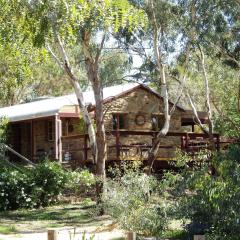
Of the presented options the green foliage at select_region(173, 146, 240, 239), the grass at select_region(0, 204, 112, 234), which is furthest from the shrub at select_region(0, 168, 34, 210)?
the green foliage at select_region(173, 146, 240, 239)

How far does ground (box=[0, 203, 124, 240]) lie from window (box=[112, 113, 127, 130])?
9219 millimetres

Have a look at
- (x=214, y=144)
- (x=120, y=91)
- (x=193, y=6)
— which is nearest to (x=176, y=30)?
(x=193, y=6)

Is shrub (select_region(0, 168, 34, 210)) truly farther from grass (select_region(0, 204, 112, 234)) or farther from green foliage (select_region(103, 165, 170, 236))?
green foliage (select_region(103, 165, 170, 236))

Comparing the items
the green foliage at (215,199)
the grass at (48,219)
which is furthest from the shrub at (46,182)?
the green foliage at (215,199)

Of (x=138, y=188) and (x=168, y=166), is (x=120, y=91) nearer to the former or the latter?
(x=168, y=166)

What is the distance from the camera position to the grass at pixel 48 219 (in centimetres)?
1365

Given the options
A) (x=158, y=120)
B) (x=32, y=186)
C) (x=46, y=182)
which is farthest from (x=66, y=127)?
(x=32, y=186)

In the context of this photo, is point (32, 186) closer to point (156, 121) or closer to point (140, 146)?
point (140, 146)

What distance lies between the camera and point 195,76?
30234mm

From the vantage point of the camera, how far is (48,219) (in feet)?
49.0

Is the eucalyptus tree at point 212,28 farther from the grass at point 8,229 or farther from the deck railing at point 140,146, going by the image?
the grass at point 8,229

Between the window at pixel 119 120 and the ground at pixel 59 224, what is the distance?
9219mm

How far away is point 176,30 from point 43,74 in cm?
2166

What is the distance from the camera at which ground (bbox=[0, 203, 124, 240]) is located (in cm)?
1207
